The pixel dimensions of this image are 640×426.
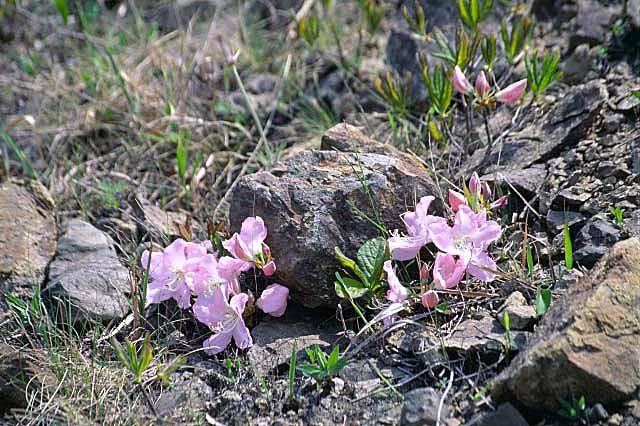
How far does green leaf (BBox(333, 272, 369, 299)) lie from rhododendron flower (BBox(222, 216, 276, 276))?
0.29m

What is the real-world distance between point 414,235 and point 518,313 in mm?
460

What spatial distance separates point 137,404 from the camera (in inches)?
91.5

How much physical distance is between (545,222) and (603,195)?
0.24 m

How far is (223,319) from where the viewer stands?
251 centimetres

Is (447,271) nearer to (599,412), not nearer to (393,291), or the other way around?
(393,291)

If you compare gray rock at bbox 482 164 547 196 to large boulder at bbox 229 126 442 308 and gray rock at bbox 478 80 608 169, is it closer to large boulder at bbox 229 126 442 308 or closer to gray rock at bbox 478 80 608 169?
gray rock at bbox 478 80 608 169

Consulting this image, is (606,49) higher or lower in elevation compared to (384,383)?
higher

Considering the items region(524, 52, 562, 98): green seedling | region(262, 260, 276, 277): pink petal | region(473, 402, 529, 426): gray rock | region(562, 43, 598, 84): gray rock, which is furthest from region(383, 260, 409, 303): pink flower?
region(562, 43, 598, 84): gray rock

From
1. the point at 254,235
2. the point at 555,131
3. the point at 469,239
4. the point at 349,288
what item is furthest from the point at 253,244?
the point at 555,131

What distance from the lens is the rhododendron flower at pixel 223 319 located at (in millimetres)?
2463

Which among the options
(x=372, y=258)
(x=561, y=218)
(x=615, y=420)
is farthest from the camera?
(x=561, y=218)

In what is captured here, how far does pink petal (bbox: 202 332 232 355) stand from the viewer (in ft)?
8.09

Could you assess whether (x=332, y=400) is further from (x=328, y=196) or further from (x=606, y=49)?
(x=606, y=49)

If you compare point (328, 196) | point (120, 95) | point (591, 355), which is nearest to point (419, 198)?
point (328, 196)
